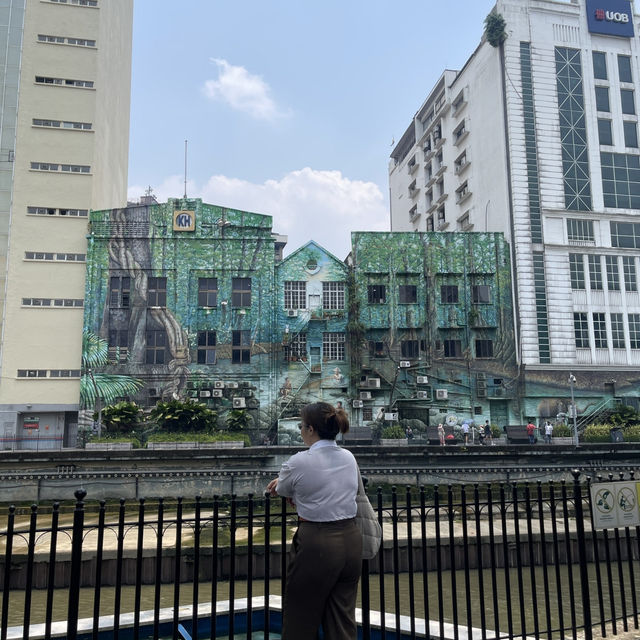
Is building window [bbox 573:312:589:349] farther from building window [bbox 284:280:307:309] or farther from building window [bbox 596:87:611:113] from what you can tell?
building window [bbox 284:280:307:309]

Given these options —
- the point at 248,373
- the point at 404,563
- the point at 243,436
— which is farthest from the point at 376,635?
the point at 248,373

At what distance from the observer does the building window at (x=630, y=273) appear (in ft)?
141

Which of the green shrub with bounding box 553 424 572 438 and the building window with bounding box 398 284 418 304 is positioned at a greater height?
the building window with bounding box 398 284 418 304

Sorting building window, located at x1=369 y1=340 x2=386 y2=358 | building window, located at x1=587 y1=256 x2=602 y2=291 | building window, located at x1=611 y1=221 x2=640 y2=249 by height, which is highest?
building window, located at x1=611 y1=221 x2=640 y2=249

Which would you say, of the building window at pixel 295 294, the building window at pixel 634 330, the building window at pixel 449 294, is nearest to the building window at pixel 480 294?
the building window at pixel 449 294

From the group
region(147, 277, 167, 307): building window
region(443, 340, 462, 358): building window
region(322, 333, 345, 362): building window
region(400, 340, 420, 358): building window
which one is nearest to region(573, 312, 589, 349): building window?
region(443, 340, 462, 358): building window

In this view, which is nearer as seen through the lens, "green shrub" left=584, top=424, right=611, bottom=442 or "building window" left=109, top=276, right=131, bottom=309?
"green shrub" left=584, top=424, right=611, bottom=442

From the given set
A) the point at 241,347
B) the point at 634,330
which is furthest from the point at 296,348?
the point at 634,330

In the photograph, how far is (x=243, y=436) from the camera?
36438 millimetres

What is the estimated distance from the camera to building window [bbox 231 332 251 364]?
131ft

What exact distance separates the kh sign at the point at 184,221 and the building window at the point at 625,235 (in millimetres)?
29621

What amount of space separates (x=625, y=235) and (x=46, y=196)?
40.5m

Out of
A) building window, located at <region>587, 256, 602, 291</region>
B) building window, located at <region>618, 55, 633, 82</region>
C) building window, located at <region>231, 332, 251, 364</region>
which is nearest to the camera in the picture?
building window, located at <region>231, 332, 251, 364</region>

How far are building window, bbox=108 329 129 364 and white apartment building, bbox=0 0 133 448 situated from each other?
96.0 inches
